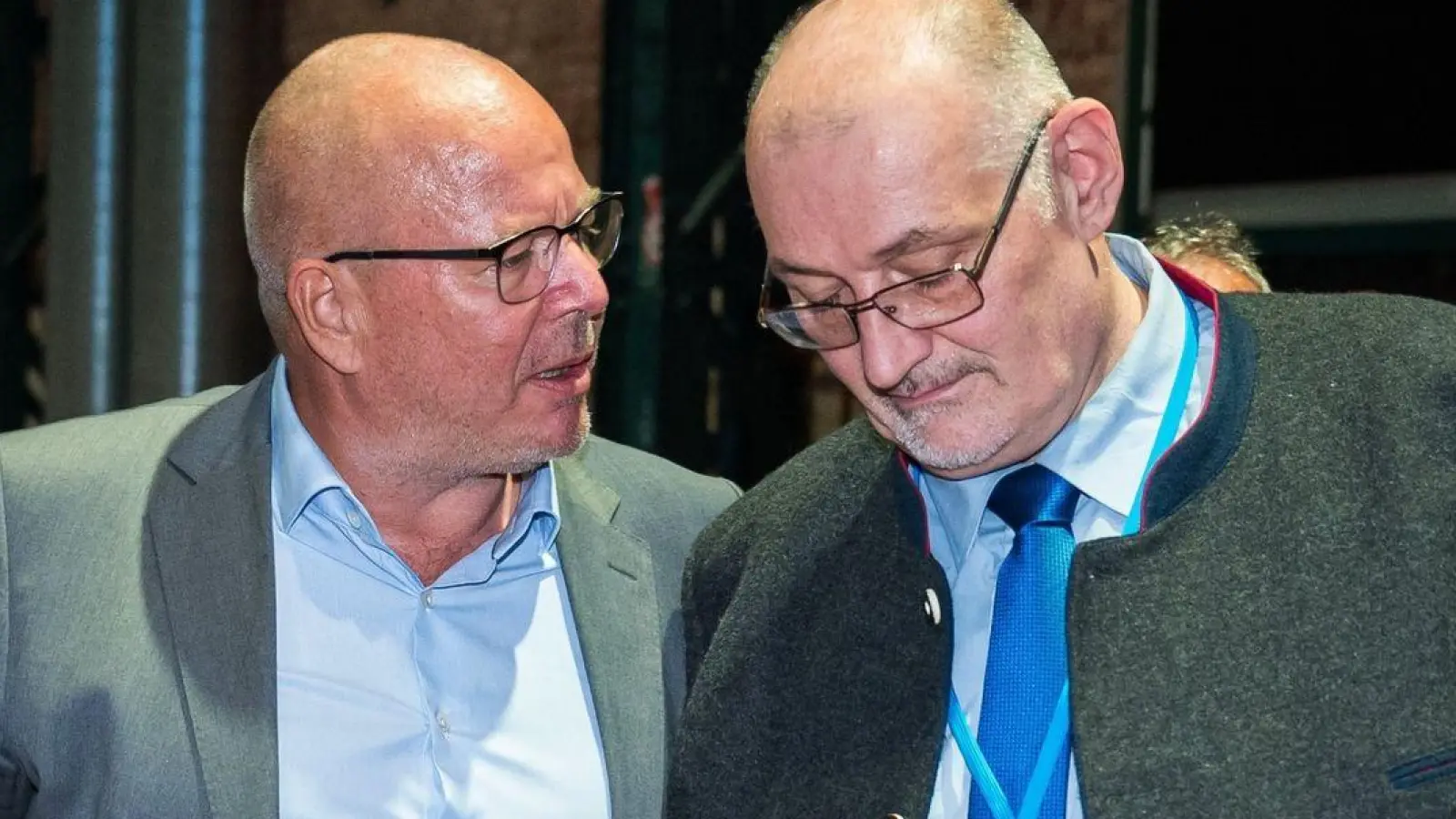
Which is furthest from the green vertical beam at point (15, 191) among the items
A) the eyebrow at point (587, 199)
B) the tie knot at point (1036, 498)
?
the tie knot at point (1036, 498)

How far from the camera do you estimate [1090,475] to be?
65.3 inches

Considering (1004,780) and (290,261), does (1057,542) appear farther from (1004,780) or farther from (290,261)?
(290,261)

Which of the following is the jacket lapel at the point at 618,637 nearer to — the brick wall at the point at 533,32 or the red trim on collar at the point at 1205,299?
the red trim on collar at the point at 1205,299

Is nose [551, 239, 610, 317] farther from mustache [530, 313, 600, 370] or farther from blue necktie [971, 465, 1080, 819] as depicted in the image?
blue necktie [971, 465, 1080, 819]

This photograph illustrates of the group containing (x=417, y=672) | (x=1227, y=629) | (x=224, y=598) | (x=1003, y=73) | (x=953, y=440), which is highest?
(x=1003, y=73)

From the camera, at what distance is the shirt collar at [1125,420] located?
1.66m

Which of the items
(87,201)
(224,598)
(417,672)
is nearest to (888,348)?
(417,672)

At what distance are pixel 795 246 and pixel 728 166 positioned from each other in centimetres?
247

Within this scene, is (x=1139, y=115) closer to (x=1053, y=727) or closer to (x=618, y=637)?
(x=618, y=637)

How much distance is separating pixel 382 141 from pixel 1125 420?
1.00 meters

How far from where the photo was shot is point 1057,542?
1.64 metres

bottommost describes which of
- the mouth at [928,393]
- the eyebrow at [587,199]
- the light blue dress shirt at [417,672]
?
the light blue dress shirt at [417,672]

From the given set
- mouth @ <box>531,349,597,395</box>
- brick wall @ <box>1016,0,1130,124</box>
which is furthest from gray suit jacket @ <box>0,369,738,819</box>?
brick wall @ <box>1016,0,1130,124</box>

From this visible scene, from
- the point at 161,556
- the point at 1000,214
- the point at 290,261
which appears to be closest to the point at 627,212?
the point at 290,261
